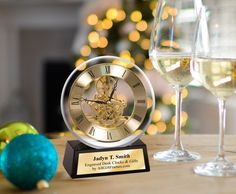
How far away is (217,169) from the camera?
0.83 m

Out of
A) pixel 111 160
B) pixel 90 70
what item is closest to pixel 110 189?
pixel 111 160

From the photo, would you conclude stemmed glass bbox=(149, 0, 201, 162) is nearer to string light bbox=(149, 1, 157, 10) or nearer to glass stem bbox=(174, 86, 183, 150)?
glass stem bbox=(174, 86, 183, 150)

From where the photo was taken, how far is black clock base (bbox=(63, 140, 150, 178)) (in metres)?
0.82

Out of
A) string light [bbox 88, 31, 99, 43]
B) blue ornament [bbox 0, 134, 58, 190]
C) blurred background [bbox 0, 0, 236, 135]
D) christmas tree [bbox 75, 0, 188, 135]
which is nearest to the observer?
blue ornament [bbox 0, 134, 58, 190]

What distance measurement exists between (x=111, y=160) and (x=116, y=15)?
8.11 ft

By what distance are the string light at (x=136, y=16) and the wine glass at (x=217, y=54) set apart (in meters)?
2.32

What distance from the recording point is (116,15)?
10.6ft

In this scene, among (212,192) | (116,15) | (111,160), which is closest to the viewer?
(212,192)

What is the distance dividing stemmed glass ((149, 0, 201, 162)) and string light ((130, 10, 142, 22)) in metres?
2.19

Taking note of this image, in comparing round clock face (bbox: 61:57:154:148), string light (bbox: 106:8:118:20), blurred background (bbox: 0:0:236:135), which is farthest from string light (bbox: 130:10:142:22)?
blurred background (bbox: 0:0:236:135)

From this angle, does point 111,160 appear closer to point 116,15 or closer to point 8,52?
point 116,15

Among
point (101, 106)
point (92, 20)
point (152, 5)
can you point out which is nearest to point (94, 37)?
point (92, 20)

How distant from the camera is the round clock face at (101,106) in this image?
2.79ft

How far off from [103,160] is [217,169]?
7.1 inches
